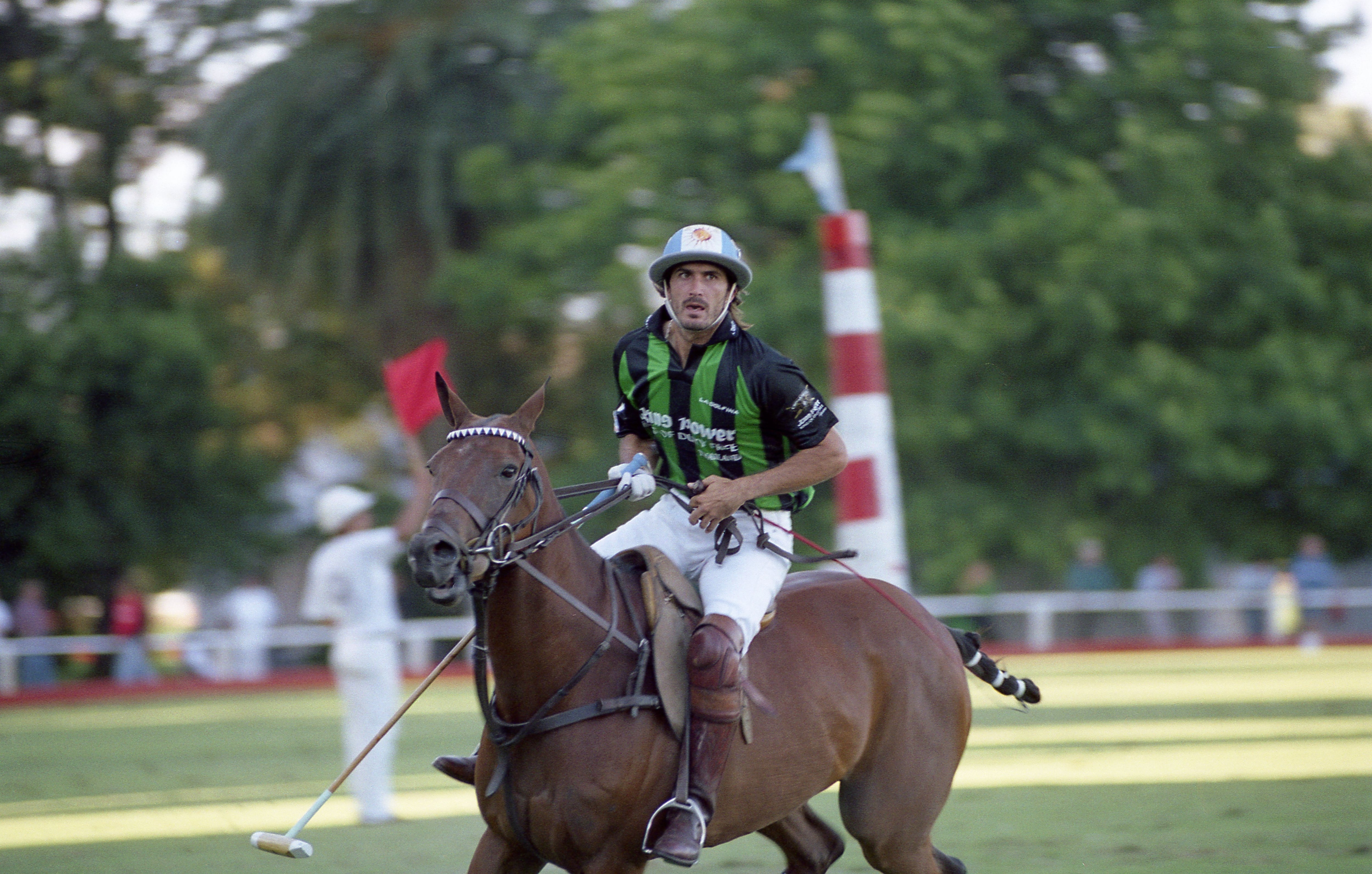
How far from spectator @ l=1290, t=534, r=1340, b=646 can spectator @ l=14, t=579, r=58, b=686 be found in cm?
1569

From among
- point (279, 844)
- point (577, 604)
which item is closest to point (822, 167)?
point (577, 604)

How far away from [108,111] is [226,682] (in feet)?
37.2

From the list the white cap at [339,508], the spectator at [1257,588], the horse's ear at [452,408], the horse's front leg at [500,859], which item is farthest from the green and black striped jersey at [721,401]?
the spectator at [1257,588]

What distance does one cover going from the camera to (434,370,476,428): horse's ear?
4.29 m

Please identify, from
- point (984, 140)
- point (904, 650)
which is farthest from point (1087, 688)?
point (904, 650)

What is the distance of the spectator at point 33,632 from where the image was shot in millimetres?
19156

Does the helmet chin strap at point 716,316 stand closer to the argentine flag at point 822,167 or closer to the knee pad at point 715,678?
the knee pad at point 715,678

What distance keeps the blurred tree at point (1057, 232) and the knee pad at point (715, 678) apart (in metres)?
14.8

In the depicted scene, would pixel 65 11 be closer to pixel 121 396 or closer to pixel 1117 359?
pixel 121 396

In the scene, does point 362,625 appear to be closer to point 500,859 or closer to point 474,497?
point 500,859

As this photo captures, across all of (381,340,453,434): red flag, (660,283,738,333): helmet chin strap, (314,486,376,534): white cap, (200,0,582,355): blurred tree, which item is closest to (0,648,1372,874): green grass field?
(314,486,376,534): white cap

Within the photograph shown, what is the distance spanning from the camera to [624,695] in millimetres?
4504

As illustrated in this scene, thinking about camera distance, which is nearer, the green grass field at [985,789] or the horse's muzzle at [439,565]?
the horse's muzzle at [439,565]

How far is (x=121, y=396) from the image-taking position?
77.2ft
